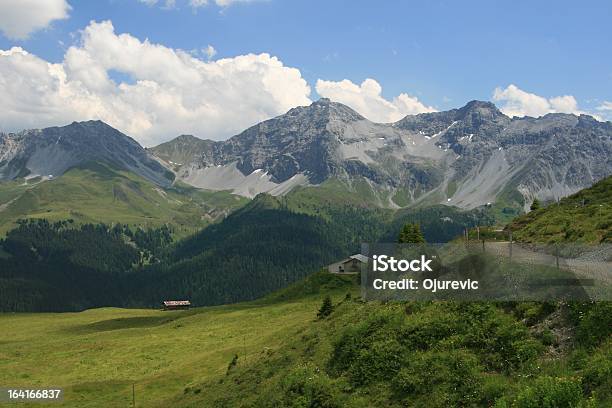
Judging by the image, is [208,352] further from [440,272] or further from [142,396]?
[440,272]

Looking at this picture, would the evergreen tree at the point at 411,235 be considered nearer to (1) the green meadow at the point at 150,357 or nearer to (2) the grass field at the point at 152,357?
(2) the grass field at the point at 152,357

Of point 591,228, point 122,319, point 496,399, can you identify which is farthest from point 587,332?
point 122,319

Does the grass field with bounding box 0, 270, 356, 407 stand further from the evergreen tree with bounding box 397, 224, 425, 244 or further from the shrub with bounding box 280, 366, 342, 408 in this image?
the shrub with bounding box 280, 366, 342, 408

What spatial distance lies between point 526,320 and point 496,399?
6.87 metres

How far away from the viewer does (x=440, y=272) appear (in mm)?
29328

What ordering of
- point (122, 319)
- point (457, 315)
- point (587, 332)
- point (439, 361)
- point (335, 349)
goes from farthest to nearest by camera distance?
point (122, 319) → point (335, 349) → point (457, 315) → point (439, 361) → point (587, 332)

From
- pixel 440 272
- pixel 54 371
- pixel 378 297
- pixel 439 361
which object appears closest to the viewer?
pixel 439 361

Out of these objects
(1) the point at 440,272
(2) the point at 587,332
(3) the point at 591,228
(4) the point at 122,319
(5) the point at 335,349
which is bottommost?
(4) the point at 122,319
